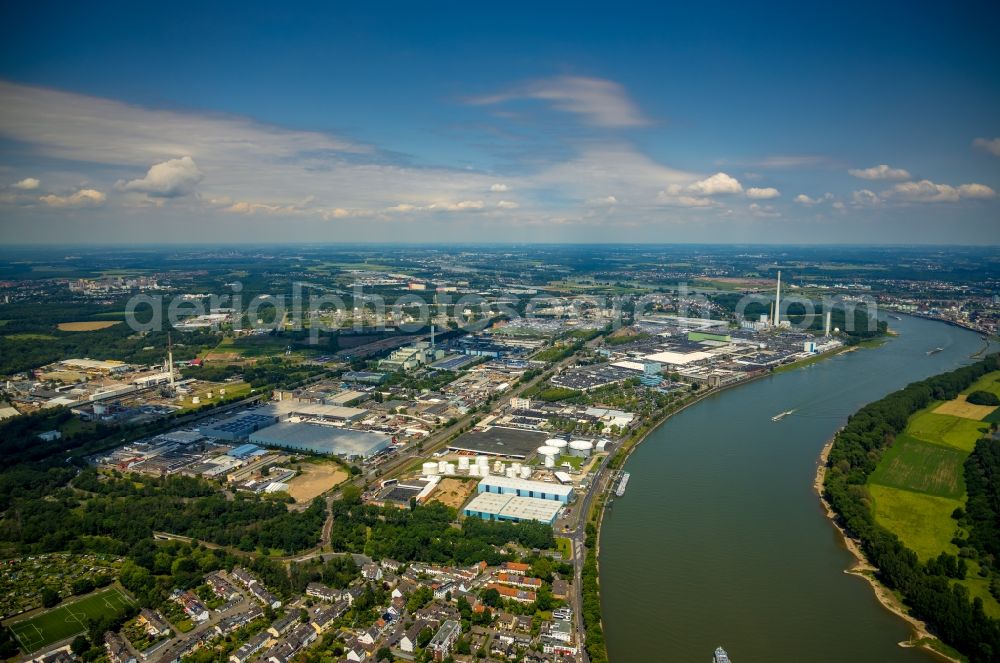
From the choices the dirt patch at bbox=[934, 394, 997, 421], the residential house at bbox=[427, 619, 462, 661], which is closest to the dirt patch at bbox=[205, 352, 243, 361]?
the residential house at bbox=[427, 619, 462, 661]

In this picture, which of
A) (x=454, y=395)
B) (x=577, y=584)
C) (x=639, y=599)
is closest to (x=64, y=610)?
(x=577, y=584)

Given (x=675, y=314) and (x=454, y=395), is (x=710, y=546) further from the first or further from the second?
(x=675, y=314)

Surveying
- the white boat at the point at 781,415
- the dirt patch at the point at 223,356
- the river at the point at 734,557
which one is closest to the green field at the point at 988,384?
the river at the point at 734,557

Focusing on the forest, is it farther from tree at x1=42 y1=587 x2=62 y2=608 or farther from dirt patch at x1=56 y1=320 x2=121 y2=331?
dirt patch at x1=56 y1=320 x2=121 y2=331

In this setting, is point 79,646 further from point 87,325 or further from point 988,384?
point 87,325

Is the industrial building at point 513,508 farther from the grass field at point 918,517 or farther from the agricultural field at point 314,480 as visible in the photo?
Result: the grass field at point 918,517

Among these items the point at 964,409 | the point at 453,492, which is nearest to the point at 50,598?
the point at 453,492
